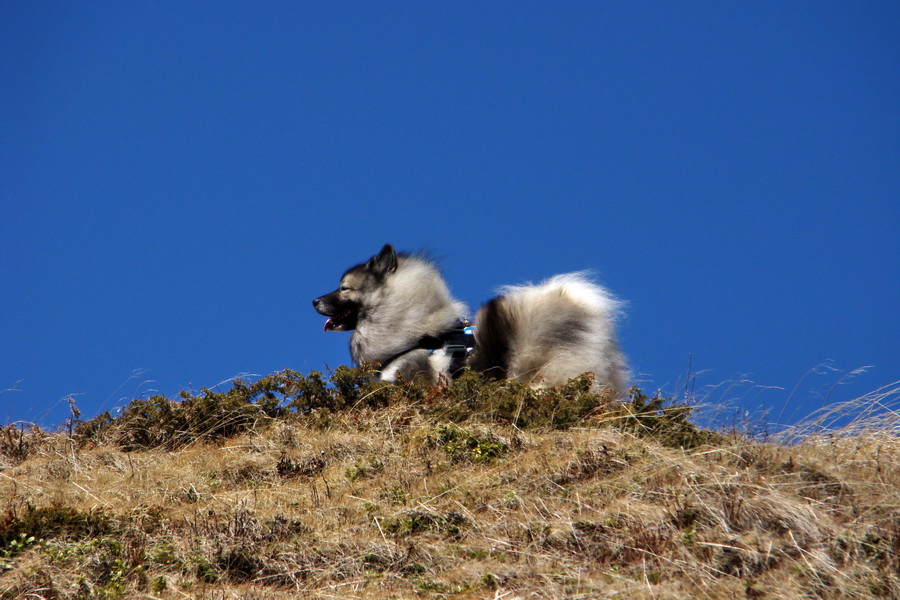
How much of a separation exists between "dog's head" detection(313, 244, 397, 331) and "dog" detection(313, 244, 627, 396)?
11mm

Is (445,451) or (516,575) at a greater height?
(445,451)

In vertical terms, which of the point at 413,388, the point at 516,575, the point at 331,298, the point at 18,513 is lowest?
the point at 516,575

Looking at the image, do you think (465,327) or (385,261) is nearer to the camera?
(465,327)

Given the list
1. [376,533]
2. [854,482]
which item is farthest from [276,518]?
[854,482]

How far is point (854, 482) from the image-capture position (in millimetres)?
4707

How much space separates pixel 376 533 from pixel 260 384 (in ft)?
11.1

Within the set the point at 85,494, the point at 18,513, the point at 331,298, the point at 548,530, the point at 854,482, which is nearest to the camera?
the point at 548,530

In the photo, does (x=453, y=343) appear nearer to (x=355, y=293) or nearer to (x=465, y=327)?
(x=465, y=327)

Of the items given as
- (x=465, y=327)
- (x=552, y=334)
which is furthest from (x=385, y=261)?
(x=552, y=334)

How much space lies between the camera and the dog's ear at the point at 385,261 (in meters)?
8.92

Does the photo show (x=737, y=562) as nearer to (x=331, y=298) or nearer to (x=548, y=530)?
(x=548, y=530)

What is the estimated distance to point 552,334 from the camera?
25.2ft

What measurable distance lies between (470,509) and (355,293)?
444cm

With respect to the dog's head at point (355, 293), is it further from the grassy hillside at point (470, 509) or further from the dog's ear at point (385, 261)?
the grassy hillside at point (470, 509)
